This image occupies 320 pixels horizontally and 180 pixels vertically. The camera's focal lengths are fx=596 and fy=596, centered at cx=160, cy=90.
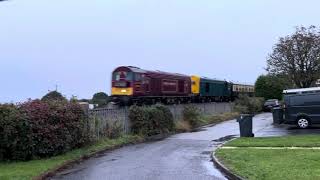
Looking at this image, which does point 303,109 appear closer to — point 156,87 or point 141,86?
point 141,86

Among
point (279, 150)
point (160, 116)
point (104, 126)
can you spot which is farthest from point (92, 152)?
A: point (160, 116)

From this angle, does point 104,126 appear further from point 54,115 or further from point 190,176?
point 190,176

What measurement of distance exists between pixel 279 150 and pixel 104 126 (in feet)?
26.2

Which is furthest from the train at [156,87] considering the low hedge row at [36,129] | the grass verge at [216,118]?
the low hedge row at [36,129]

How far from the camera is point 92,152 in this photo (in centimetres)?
2022

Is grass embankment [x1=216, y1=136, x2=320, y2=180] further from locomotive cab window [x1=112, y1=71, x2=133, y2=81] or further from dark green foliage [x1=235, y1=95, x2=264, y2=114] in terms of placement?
dark green foliage [x1=235, y1=95, x2=264, y2=114]

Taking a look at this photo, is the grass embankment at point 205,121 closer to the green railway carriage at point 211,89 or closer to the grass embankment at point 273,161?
the green railway carriage at point 211,89

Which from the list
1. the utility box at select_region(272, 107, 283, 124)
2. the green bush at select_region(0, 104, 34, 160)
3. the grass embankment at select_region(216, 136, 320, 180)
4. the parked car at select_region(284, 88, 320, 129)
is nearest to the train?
the utility box at select_region(272, 107, 283, 124)

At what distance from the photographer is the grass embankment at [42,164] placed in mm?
14633

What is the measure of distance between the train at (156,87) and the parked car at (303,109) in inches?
431

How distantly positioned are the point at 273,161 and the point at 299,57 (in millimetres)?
28580

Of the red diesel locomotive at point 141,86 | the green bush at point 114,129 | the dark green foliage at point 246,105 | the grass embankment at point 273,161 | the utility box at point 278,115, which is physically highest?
the red diesel locomotive at point 141,86

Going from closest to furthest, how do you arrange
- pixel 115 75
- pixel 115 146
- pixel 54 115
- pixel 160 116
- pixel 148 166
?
pixel 148 166, pixel 54 115, pixel 115 146, pixel 160 116, pixel 115 75

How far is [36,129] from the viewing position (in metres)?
18.2
